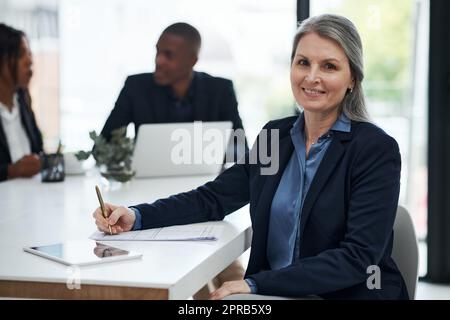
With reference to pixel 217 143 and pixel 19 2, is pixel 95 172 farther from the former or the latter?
pixel 19 2

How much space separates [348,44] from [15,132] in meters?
2.07

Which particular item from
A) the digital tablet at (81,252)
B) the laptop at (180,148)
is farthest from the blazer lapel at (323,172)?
the laptop at (180,148)

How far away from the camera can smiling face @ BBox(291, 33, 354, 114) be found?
1.74 m

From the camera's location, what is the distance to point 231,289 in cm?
149

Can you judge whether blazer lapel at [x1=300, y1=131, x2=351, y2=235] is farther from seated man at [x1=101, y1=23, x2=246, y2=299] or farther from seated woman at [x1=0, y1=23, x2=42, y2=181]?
seated woman at [x1=0, y1=23, x2=42, y2=181]

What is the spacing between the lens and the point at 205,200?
1.93 metres

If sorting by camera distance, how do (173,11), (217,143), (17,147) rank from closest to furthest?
(217,143)
(17,147)
(173,11)

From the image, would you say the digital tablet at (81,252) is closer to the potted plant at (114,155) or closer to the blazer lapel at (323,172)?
the blazer lapel at (323,172)

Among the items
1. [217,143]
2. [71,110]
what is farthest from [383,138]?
[71,110]

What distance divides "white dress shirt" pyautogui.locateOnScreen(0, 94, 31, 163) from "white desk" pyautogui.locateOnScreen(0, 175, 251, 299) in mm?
872

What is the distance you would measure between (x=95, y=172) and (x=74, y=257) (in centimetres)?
160

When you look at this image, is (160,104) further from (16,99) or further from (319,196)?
(319,196)

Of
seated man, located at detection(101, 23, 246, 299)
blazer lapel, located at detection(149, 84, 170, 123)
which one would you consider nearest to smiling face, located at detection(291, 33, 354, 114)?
seated man, located at detection(101, 23, 246, 299)

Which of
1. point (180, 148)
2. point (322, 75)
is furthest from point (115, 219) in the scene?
point (180, 148)
